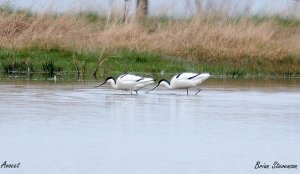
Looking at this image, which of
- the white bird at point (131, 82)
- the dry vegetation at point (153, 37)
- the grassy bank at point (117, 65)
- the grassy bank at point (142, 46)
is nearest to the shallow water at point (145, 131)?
the white bird at point (131, 82)

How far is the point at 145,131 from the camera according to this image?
12602 millimetres

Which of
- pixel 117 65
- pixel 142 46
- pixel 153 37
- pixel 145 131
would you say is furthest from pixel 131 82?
pixel 153 37

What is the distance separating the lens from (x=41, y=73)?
23688 mm

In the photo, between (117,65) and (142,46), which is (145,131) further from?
(142,46)

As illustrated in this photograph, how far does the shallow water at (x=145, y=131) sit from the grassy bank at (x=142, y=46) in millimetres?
5956

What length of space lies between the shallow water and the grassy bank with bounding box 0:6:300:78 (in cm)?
596

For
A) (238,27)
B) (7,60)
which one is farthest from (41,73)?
(238,27)

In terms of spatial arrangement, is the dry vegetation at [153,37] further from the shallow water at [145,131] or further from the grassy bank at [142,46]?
the shallow water at [145,131]

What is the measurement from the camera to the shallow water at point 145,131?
10.3 meters

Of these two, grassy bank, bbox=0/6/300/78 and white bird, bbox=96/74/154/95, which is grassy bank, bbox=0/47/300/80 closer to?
grassy bank, bbox=0/6/300/78

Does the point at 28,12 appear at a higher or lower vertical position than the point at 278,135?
higher

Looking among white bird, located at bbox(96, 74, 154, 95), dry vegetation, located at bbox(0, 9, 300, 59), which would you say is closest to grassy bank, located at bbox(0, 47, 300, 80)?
dry vegetation, located at bbox(0, 9, 300, 59)

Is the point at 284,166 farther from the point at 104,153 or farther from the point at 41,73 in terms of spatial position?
the point at 41,73

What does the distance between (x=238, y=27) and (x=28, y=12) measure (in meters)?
5.95
